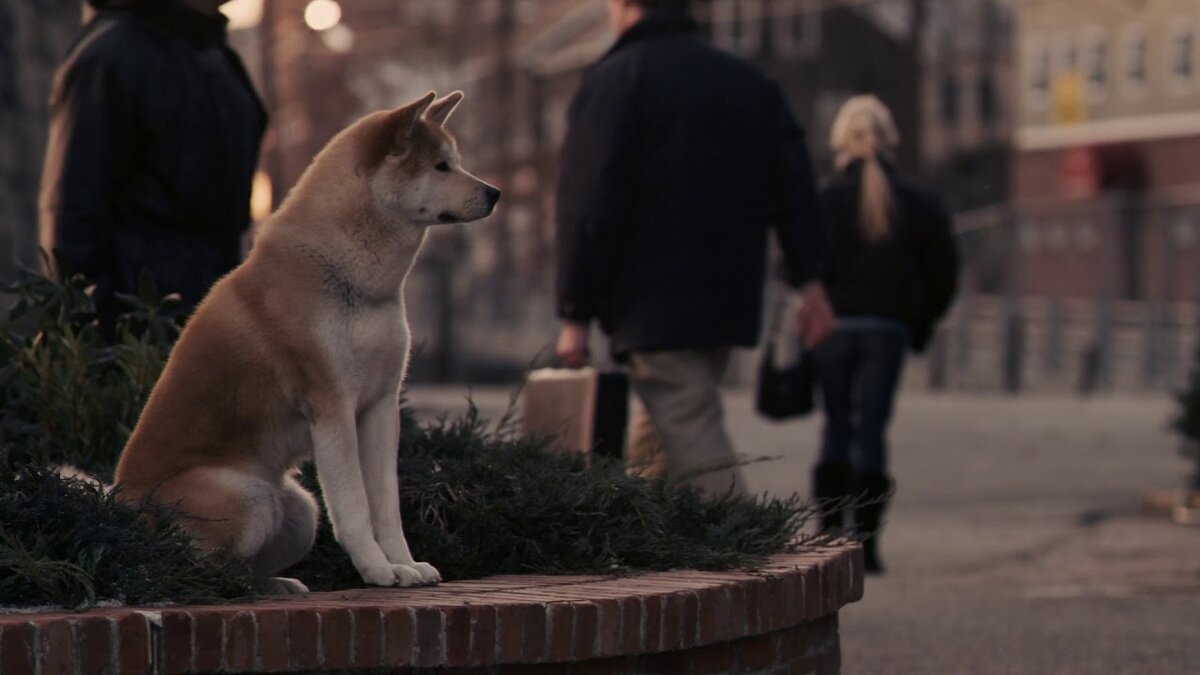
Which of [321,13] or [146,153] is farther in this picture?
[321,13]

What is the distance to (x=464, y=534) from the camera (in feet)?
18.1

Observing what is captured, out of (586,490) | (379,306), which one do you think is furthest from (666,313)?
(379,306)

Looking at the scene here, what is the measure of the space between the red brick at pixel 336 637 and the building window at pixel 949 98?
8580cm

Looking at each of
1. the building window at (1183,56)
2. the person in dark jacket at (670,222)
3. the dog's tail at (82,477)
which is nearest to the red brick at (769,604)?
the dog's tail at (82,477)

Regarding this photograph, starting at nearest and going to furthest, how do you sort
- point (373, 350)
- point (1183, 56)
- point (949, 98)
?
point (373, 350), point (1183, 56), point (949, 98)

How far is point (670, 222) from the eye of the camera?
7.80 meters

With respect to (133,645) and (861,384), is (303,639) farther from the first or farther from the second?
(861,384)

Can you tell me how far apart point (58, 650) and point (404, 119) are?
4.04 feet

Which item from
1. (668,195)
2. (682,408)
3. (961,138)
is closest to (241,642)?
(682,408)

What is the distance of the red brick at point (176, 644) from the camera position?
14.6ft

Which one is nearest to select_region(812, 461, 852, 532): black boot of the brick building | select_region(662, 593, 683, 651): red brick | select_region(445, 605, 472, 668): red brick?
select_region(662, 593, 683, 651): red brick

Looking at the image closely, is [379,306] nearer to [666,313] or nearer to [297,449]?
[297,449]

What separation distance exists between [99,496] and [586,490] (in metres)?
1.17

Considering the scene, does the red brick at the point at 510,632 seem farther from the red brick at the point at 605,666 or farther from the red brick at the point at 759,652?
the red brick at the point at 759,652
